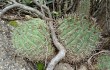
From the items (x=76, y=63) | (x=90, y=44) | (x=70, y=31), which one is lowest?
(x=76, y=63)

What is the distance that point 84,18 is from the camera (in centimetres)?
200

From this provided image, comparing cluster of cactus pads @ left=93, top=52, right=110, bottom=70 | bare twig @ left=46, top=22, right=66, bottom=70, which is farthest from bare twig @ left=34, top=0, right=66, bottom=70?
cluster of cactus pads @ left=93, top=52, right=110, bottom=70

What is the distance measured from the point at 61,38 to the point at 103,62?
37 centimetres

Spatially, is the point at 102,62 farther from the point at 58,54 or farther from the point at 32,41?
the point at 32,41

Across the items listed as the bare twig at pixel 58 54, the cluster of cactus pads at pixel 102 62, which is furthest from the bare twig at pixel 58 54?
the cluster of cactus pads at pixel 102 62

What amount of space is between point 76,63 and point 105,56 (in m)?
0.23

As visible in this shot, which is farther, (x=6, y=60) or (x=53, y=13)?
(x=53, y=13)

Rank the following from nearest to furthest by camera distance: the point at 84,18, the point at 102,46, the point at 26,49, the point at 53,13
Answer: the point at 26,49 → the point at 84,18 → the point at 102,46 → the point at 53,13

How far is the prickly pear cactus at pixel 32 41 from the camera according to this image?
189cm

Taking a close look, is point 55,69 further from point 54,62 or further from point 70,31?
point 70,31

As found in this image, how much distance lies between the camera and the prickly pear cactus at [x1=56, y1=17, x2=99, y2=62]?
76.4 inches

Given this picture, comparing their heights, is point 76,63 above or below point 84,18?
below

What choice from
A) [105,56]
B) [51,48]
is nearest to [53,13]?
[51,48]

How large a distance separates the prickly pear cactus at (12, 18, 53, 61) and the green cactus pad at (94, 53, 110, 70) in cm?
38
